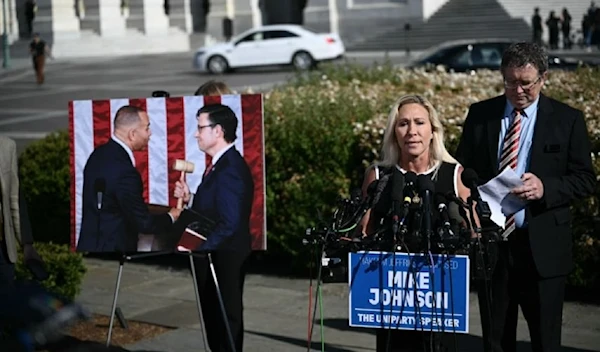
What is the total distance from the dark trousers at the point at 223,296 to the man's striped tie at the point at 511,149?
1.98 metres

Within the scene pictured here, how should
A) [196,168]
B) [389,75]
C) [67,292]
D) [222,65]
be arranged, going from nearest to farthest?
[196,168] < [67,292] < [389,75] < [222,65]

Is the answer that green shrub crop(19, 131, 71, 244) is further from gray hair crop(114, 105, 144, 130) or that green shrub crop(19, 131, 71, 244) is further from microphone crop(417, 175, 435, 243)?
microphone crop(417, 175, 435, 243)

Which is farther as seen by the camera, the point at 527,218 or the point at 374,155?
the point at 374,155

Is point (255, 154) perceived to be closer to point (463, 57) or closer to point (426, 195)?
point (426, 195)

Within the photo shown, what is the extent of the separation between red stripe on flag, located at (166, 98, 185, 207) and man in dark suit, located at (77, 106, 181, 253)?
155mm

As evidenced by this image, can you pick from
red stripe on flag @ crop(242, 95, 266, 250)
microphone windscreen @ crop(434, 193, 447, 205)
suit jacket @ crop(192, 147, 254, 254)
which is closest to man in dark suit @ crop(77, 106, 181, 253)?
suit jacket @ crop(192, 147, 254, 254)

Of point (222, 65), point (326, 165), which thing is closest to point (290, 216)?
point (326, 165)

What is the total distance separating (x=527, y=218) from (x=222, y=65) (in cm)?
3292

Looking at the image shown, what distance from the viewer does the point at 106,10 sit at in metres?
53.4

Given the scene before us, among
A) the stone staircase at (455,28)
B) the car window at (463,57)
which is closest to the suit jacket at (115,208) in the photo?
the car window at (463,57)

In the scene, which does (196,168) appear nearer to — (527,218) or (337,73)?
(527,218)

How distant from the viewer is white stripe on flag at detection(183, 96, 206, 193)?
705cm

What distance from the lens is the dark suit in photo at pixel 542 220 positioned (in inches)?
220

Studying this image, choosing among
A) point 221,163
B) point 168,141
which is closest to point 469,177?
point 221,163
